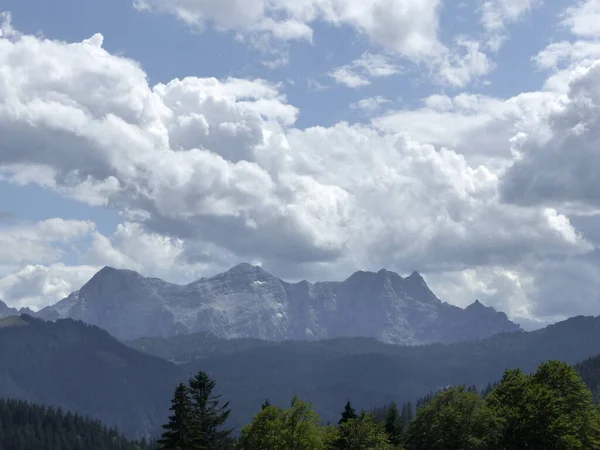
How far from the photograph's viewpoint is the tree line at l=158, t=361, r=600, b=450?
105m

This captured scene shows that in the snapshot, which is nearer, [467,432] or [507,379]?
[467,432]

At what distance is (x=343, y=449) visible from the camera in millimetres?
115438

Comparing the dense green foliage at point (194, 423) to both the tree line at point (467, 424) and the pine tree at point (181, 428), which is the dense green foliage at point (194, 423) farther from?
the tree line at point (467, 424)

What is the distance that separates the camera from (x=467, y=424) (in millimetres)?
108688

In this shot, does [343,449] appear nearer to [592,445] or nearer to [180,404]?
[180,404]

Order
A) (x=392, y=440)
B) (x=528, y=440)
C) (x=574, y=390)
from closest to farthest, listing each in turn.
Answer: (x=528, y=440), (x=574, y=390), (x=392, y=440)

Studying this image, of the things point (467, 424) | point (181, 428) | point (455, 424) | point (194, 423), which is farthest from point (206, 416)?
point (467, 424)

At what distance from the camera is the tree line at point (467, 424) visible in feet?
344

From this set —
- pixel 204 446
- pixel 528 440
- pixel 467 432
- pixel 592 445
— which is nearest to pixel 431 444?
pixel 467 432

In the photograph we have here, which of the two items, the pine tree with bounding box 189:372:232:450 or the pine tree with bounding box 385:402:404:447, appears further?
the pine tree with bounding box 385:402:404:447

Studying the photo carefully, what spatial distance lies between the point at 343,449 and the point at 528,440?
25.0 metres

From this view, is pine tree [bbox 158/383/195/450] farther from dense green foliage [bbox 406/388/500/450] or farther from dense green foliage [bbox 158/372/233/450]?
dense green foliage [bbox 406/388/500/450]

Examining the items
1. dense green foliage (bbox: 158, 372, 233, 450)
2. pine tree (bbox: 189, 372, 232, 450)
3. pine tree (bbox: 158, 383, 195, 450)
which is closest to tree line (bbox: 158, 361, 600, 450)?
pine tree (bbox: 158, 383, 195, 450)

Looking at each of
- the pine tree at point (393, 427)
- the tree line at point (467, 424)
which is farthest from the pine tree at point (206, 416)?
the pine tree at point (393, 427)
